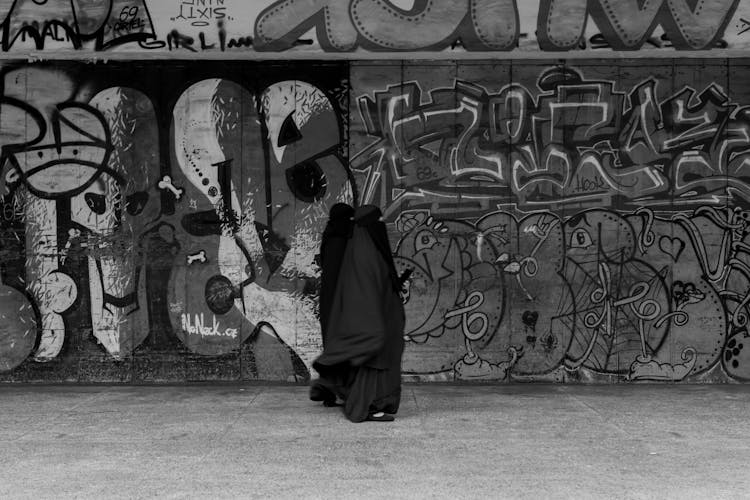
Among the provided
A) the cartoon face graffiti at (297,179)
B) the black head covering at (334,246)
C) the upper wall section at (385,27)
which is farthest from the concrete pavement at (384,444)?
the upper wall section at (385,27)

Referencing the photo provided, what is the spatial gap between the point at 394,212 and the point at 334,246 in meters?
1.62

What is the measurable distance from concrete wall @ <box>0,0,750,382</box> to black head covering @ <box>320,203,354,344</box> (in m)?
1.44

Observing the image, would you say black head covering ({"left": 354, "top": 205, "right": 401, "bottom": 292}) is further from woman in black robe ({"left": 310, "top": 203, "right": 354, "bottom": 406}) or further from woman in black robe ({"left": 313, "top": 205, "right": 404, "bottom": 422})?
woman in black robe ({"left": 310, "top": 203, "right": 354, "bottom": 406})

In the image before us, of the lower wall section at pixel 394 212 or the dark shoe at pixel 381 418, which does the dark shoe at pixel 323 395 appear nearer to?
the dark shoe at pixel 381 418

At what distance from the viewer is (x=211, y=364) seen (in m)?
9.01

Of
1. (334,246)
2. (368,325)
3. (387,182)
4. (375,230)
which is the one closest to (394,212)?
(387,182)

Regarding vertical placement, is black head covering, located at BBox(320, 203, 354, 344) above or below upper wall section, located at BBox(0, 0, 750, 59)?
below

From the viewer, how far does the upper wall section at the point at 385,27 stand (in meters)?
8.84

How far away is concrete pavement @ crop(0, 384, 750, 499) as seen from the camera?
5.18 meters

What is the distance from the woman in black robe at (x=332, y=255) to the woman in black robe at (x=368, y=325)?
247 mm

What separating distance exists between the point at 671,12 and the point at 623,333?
330cm

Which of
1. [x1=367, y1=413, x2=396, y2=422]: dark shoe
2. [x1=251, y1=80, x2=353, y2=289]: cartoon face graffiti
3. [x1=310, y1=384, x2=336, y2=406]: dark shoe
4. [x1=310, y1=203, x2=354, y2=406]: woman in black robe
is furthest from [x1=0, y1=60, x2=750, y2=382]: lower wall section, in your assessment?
[x1=367, y1=413, x2=396, y2=422]: dark shoe

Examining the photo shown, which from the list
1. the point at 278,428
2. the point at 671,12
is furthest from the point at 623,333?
the point at 278,428

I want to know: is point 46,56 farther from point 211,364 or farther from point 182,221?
point 211,364
